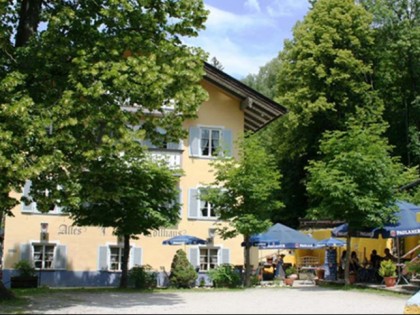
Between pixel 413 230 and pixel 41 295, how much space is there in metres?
13.1

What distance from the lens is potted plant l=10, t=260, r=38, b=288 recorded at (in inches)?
956

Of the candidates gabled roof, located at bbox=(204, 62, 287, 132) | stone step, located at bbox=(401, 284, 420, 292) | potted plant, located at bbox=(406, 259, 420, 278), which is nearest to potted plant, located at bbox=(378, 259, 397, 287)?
stone step, located at bbox=(401, 284, 420, 292)

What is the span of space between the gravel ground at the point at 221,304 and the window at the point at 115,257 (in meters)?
8.64

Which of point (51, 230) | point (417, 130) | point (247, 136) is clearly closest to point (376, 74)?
point (417, 130)

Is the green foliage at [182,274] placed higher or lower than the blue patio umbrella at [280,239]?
lower

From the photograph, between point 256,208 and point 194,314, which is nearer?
point 194,314

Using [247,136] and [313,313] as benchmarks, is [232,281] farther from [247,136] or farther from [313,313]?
[313,313]

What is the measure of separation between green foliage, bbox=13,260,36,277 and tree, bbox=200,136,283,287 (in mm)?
8207

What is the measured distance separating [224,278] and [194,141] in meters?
7.81

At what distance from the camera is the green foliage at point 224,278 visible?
24.9 m

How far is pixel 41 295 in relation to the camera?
19.4m

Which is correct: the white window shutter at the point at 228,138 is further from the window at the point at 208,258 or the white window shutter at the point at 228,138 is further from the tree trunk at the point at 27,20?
the tree trunk at the point at 27,20

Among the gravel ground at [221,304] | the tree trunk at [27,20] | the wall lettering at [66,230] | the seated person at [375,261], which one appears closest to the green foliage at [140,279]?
the gravel ground at [221,304]

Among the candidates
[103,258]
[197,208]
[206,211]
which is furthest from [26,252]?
[206,211]
